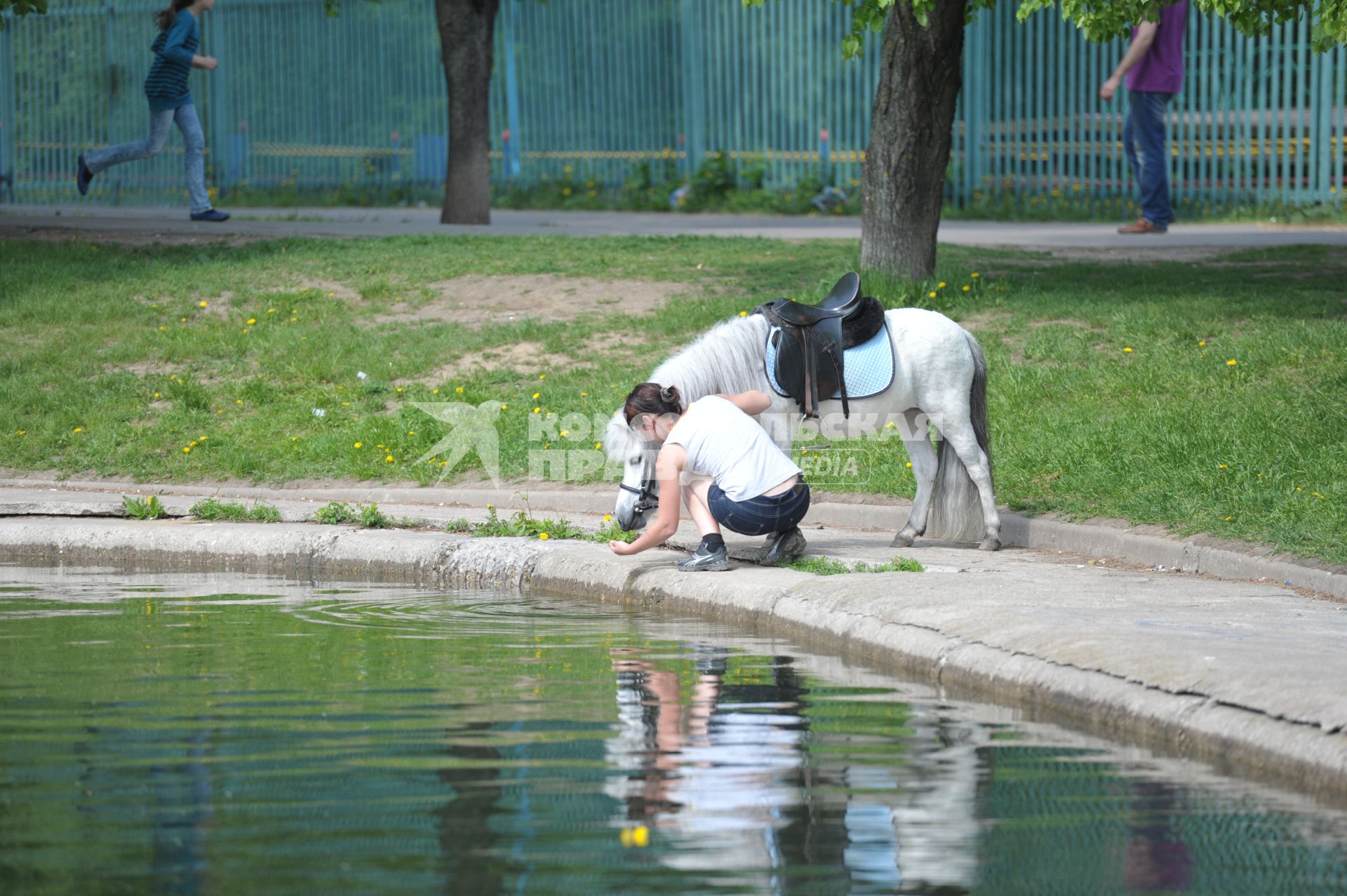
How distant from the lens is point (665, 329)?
1311 centimetres

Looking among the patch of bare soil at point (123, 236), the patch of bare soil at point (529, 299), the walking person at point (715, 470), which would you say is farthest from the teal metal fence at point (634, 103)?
the walking person at point (715, 470)

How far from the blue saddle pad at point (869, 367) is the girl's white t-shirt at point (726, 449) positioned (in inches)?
20.0

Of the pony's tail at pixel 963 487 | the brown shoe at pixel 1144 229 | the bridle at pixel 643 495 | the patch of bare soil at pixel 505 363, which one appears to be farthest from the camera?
the brown shoe at pixel 1144 229

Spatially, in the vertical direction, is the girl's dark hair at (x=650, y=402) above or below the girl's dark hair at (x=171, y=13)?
below

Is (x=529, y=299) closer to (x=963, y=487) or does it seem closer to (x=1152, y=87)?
(x=963, y=487)

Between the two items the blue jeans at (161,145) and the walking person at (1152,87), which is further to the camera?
the blue jeans at (161,145)

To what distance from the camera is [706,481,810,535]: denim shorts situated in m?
7.61

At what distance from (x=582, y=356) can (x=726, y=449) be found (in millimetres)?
5388

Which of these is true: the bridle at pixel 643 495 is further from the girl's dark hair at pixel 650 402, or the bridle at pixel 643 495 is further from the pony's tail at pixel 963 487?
the pony's tail at pixel 963 487

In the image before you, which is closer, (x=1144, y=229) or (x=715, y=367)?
(x=715, y=367)

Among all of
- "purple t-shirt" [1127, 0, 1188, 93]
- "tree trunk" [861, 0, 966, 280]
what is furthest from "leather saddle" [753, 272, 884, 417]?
A: "purple t-shirt" [1127, 0, 1188, 93]

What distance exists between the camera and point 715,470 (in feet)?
25.0

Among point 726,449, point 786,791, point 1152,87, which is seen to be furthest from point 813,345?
point 1152,87

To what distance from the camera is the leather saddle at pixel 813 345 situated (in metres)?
8.01
